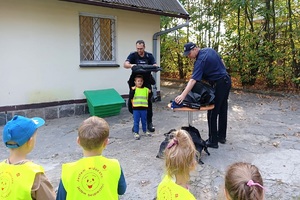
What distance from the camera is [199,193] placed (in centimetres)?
312

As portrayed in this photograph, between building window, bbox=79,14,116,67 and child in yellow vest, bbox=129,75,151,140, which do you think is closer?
child in yellow vest, bbox=129,75,151,140

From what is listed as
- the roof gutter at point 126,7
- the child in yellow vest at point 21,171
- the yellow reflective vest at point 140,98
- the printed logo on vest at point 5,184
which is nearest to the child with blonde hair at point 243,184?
the child in yellow vest at point 21,171

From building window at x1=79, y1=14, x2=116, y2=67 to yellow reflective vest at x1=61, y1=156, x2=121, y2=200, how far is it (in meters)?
5.51

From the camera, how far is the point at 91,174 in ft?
5.95

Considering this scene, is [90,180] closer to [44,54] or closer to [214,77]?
[214,77]

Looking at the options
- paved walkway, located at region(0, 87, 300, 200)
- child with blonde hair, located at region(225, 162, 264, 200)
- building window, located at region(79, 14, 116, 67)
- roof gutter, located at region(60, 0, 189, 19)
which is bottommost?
paved walkway, located at region(0, 87, 300, 200)

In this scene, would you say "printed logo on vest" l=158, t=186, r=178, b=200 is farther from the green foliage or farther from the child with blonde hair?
the green foliage

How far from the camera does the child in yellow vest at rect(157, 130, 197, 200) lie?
178cm

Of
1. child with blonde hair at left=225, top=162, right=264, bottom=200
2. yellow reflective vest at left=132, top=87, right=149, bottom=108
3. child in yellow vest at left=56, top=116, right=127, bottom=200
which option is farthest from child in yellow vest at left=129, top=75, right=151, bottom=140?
child with blonde hair at left=225, top=162, right=264, bottom=200

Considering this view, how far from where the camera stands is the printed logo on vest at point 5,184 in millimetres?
1713

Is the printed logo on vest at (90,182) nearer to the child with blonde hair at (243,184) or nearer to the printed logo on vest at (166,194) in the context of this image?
the printed logo on vest at (166,194)

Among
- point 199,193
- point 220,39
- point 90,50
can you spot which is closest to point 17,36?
point 90,50

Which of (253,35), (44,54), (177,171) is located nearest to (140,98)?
(44,54)

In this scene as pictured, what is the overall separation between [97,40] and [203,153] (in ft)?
14.7
